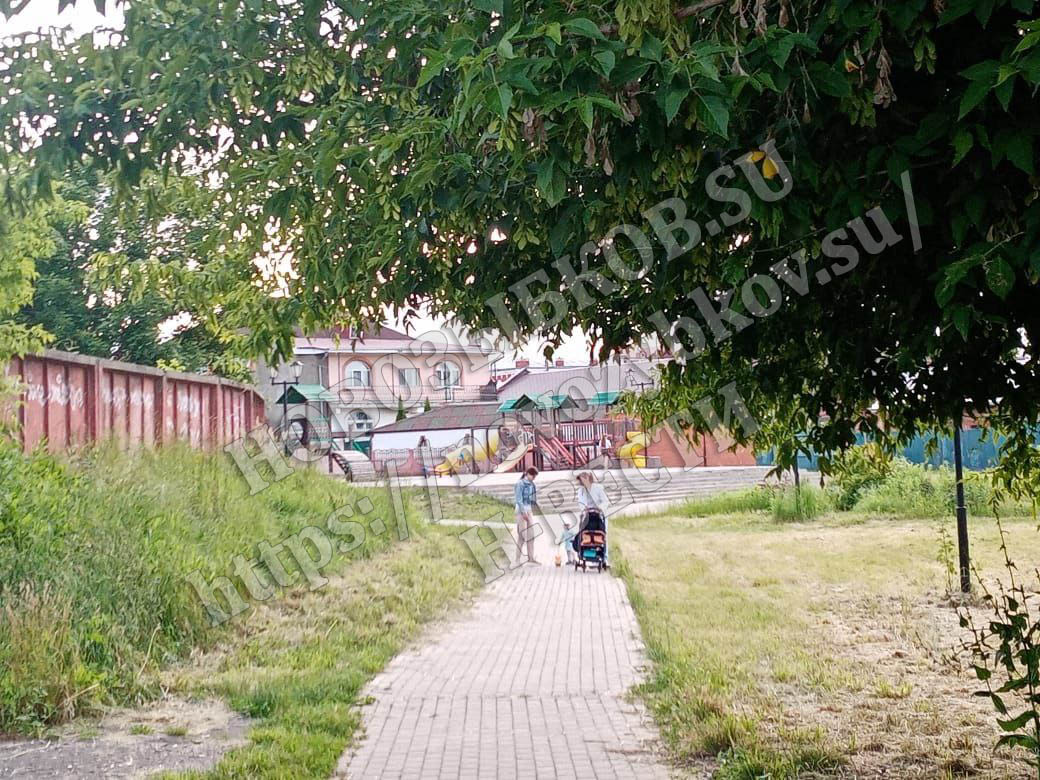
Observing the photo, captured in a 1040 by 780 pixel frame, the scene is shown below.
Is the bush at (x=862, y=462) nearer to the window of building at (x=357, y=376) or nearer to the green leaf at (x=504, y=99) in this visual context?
the green leaf at (x=504, y=99)

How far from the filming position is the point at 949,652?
30.5ft

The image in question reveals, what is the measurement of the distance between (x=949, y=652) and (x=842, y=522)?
47.4 feet

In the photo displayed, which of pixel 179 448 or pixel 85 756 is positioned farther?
pixel 179 448

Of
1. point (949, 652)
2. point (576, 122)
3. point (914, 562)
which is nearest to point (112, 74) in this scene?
point (576, 122)

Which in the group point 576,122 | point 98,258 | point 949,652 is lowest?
point 949,652

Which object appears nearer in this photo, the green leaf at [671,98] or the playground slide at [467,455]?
the green leaf at [671,98]

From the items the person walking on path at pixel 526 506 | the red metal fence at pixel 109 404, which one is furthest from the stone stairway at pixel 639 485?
the red metal fence at pixel 109 404

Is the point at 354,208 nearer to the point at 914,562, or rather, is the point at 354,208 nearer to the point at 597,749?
the point at 597,749

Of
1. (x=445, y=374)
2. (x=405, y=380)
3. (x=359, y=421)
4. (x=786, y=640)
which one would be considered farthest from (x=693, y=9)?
(x=359, y=421)

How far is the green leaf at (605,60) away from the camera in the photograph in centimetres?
287

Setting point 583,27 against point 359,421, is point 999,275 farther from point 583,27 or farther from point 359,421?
point 359,421

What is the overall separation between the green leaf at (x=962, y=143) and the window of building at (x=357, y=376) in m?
36.2

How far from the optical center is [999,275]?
319 cm

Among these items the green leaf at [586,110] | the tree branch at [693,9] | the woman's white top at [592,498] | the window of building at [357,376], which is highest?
the window of building at [357,376]
